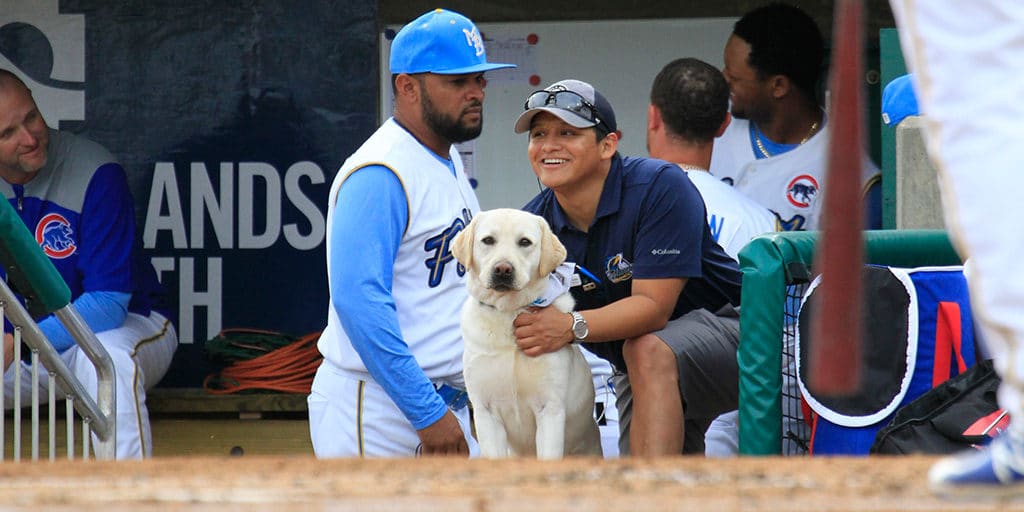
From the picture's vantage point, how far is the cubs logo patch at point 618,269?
378 cm

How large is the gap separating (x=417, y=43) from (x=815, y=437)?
65.2 inches

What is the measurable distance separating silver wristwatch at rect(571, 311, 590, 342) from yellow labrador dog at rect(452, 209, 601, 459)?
0.24ft

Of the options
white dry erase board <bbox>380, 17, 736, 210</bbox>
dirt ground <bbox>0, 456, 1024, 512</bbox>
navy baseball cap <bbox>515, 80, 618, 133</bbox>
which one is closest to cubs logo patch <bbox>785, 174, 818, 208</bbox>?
white dry erase board <bbox>380, 17, 736, 210</bbox>

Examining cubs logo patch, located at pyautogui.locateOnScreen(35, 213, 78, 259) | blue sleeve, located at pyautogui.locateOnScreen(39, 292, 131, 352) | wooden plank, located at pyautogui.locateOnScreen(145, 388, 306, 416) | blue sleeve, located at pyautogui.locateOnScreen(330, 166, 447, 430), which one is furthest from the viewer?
wooden plank, located at pyautogui.locateOnScreen(145, 388, 306, 416)

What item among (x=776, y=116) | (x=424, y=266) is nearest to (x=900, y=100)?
(x=776, y=116)

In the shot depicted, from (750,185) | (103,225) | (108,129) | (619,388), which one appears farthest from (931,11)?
(108,129)

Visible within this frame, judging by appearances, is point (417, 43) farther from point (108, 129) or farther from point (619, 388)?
point (108, 129)

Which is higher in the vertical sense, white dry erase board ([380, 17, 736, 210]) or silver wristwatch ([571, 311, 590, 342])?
white dry erase board ([380, 17, 736, 210])

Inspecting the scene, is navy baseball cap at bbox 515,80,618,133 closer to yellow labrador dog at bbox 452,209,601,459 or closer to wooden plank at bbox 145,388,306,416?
yellow labrador dog at bbox 452,209,601,459

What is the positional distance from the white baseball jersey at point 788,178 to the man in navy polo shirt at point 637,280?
1.30 m

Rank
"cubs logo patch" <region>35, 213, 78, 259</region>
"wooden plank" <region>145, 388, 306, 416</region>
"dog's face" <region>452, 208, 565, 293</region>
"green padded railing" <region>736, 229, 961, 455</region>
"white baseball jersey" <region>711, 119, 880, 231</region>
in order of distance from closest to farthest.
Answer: "green padded railing" <region>736, 229, 961, 455</region>
"dog's face" <region>452, 208, 565, 293</region>
"white baseball jersey" <region>711, 119, 880, 231</region>
"cubs logo patch" <region>35, 213, 78, 259</region>
"wooden plank" <region>145, 388, 306, 416</region>

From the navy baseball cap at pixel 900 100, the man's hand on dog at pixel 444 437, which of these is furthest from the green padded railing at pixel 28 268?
the navy baseball cap at pixel 900 100

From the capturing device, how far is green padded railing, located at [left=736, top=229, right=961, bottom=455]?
3.42 m

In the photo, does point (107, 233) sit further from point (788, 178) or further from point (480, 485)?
point (480, 485)
